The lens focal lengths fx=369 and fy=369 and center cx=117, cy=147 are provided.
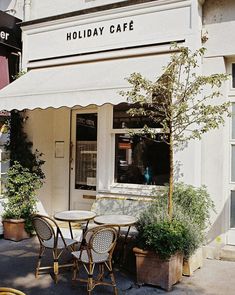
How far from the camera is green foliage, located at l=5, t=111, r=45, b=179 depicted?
10.5m

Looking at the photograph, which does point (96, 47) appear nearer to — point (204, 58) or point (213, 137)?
point (204, 58)

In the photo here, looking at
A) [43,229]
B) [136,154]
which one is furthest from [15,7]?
[43,229]

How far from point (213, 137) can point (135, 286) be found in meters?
3.80

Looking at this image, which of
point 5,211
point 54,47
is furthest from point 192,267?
point 54,47

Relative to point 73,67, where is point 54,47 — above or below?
above

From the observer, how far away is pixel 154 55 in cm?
878

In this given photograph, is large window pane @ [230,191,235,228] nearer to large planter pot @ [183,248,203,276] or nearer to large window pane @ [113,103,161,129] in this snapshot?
large planter pot @ [183,248,203,276]

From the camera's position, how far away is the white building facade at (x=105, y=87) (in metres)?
8.34

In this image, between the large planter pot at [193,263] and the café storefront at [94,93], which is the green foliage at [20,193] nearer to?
the café storefront at [94,93]

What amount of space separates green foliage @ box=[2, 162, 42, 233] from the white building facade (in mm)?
943

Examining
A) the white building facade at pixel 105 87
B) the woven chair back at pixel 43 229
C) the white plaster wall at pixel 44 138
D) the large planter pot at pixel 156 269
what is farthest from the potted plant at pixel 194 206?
the white plaster wall at pixel 44 138

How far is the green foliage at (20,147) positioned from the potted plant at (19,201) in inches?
8.4

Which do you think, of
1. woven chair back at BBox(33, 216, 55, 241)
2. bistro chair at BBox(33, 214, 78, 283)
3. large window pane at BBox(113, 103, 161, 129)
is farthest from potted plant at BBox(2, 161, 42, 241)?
woven chair back at BBox(33, 216, 55, 241)

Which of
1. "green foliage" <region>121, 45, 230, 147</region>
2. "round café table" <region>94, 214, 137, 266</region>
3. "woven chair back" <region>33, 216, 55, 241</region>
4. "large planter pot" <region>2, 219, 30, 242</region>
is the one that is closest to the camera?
"woven chair back" <region>33, 216, 55, 241</region>
